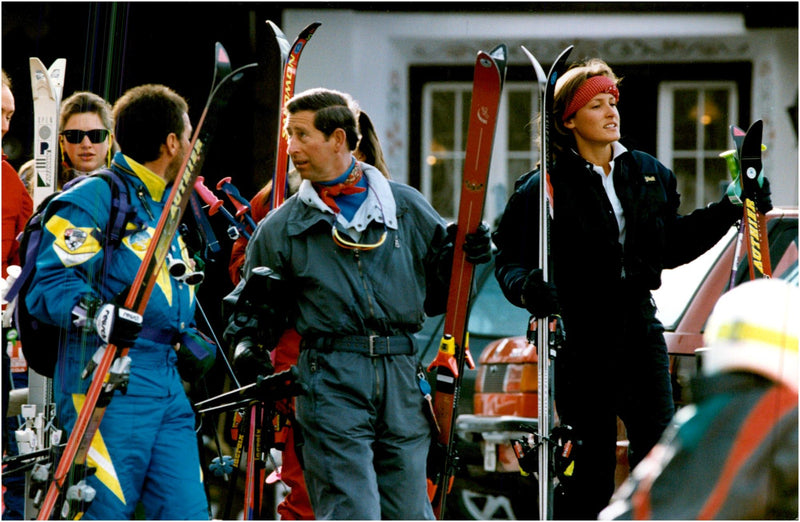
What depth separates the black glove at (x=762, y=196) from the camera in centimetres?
498

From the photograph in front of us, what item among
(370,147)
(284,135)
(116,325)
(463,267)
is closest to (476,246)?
(463,267)

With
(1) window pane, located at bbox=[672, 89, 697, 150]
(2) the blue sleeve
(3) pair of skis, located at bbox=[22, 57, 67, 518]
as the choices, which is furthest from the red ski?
(1) window pane, located at bbox=[672, 89, 697, 150]

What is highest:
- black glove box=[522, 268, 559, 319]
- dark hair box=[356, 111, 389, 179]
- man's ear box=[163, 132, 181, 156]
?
dark hair box=[356, 111, 389, 179]

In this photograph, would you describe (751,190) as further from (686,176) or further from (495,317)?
(686,176)

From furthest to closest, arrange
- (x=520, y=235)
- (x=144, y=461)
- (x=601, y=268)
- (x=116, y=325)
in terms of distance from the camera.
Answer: (x=520, y=235) < (x=601, y=268) < (x=144, y=461) < (x=116, y=325)

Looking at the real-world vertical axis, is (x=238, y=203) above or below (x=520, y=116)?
below

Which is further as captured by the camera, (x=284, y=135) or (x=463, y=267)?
(x=284, y=135)

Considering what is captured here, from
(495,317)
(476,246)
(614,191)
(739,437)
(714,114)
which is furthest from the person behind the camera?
(714,114)

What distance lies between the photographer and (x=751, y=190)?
4969mm

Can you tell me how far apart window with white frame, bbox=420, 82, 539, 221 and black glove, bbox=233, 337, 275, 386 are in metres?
8.65

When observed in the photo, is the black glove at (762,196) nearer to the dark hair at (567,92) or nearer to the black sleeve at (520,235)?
the dark hair at (567,92)

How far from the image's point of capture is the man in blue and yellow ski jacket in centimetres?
412

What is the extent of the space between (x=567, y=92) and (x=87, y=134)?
207 centimetres

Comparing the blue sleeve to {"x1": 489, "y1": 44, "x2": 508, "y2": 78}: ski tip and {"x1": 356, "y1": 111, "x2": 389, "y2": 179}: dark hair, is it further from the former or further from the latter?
{"x1": 489, "y1": 44, "x2": 508, "y2": 78}: ski tip
